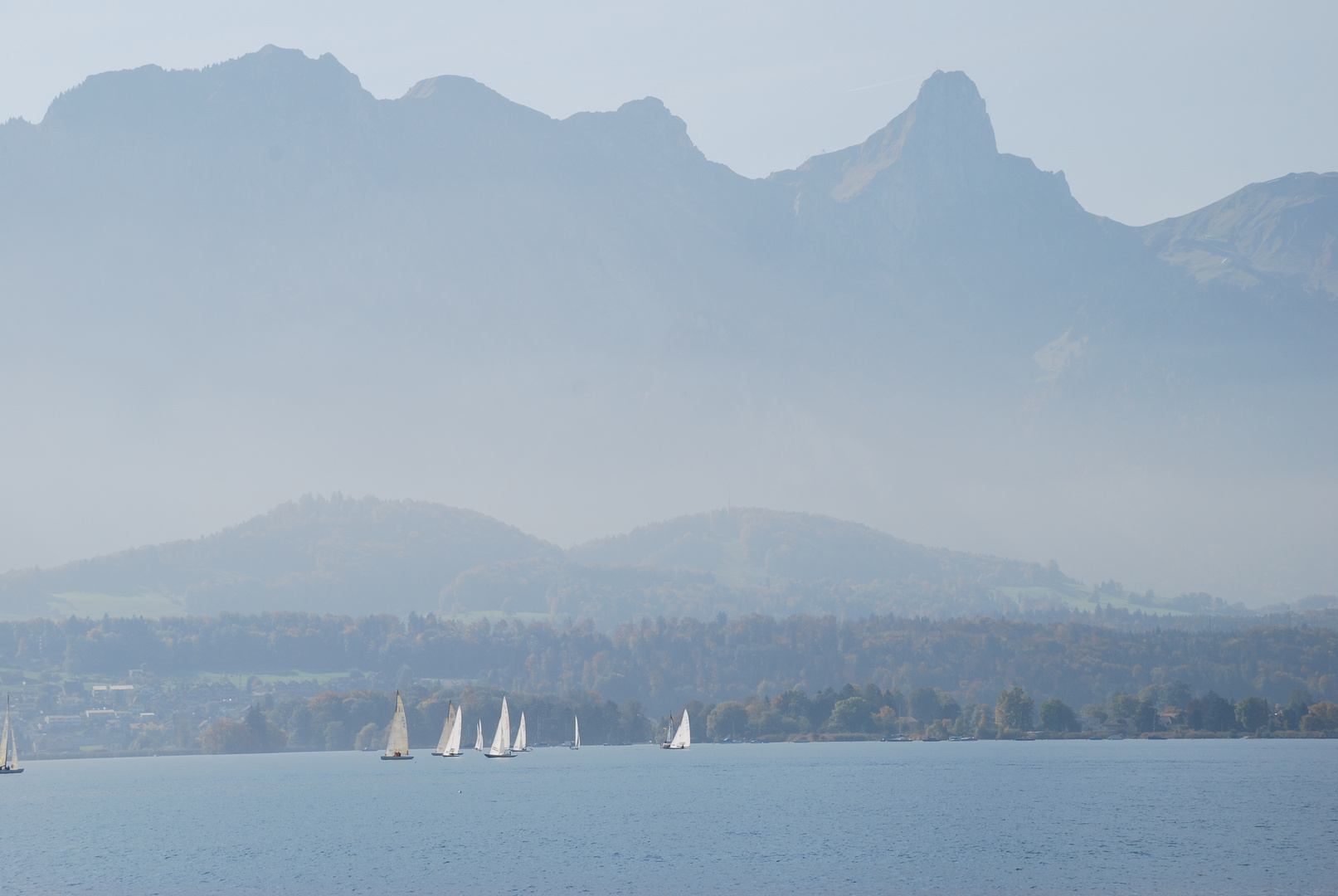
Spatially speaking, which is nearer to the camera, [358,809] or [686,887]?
[686,887]

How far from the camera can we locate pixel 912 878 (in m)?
106

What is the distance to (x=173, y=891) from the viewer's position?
349 feet

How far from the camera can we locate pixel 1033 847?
123750 millimetres

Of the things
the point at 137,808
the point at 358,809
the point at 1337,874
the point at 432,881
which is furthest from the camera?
the point at 137,808

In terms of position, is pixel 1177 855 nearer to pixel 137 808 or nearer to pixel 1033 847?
pixel 1033 847

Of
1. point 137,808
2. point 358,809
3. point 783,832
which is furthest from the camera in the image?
point 137,808

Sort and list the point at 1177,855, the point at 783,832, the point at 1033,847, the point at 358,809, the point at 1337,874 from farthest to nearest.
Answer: the point at 358,809 < the point at 783,832 < the point at 1033,847 < the point at 1177,855 < the point at 1337,874

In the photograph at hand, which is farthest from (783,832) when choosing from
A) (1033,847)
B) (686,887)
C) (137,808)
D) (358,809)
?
(137,808)

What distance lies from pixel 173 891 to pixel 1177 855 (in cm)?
7957

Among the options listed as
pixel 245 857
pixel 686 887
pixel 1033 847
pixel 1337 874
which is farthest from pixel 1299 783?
pixel 245 857

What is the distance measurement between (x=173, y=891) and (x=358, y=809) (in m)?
72.5

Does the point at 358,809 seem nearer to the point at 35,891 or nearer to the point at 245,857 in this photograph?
the point at 245,857

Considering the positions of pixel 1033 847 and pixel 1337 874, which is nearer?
pixel 1337 874

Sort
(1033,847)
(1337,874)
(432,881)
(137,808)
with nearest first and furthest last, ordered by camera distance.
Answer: (1337,874) < (432,881) < (1033,847) < (137,808)
